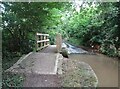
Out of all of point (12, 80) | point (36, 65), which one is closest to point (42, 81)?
point (12, 80)

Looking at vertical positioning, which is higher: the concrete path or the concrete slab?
the concrete slab

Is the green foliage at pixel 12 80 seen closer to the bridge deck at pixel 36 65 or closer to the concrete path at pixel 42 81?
the concrete path at pixel 42 81

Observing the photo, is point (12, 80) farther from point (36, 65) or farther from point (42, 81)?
point (36, 65)

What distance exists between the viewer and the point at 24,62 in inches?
275

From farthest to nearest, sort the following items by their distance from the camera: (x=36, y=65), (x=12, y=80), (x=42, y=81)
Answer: (x=36, y=65) < (x=42, y=81) < (x=12, y=80)

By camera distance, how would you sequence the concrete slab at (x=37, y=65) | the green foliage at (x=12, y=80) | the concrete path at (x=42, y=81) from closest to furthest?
1. the green foliage at (x=12, y=80)
2. the concrete path at (x=42, y=81)
3. the concrete slab at (x=37, y=65)

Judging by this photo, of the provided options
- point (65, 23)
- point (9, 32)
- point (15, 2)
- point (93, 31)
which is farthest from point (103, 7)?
point (65, 23)

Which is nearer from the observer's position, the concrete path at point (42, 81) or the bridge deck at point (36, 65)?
the concrete path at point (42, 81)

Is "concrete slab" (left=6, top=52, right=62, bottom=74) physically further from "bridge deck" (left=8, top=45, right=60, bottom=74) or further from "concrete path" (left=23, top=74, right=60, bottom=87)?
"concrete path" (left=23, top=74, right=60, bottom=87)

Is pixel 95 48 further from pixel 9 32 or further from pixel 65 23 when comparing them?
pixel 65 23

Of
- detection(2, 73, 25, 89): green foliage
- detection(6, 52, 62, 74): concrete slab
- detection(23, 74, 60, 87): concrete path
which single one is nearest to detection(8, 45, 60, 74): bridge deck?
detection(6, 52, 62, 74): concrete slab

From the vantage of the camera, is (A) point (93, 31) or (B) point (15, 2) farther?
(A) point (93, 31)

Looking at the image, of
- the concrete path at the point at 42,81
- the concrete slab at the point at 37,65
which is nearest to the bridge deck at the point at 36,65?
the concrete slab at the point at 37,65

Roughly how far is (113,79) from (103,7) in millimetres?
2744
